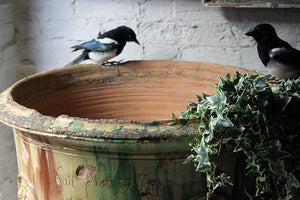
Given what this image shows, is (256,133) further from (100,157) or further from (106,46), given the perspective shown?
(106,46)

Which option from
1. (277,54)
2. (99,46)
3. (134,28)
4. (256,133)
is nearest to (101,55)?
(99,46)

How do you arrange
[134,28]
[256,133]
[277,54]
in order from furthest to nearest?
[134,28] < [277,54] < [256,133]

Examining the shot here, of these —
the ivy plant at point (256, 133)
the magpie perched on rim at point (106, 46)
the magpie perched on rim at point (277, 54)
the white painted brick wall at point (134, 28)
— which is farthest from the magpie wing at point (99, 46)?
the ivy plant at point (256, 133)

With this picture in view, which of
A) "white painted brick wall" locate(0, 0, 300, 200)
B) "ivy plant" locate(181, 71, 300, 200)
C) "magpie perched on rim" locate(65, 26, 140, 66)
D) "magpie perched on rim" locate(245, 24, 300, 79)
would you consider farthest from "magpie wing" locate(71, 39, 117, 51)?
"ivy plant" locate(181, 71, 300, 200)

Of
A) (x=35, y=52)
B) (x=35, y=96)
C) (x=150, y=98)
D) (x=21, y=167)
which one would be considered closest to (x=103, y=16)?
(x=35, y=52)

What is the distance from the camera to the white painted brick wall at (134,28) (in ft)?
4.54

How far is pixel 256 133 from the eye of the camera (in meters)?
0.59

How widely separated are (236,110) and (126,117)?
628mm

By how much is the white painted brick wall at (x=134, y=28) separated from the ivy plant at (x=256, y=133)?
2.57 feet

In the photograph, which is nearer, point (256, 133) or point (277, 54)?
point (256, 133)

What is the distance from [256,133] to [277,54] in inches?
22.2

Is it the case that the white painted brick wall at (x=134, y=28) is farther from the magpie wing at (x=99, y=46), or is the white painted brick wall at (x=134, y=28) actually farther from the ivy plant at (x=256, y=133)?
the ivy plant at (x=256, y=133)

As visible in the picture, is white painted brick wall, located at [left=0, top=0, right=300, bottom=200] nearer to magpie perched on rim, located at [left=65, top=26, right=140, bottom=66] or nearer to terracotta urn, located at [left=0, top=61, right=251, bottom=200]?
magpie perched on rim, located at [left=65, top=26, right=140, bottom=66]

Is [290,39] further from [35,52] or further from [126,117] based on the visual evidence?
[35,52]
